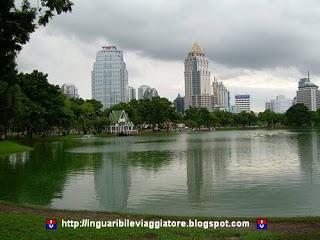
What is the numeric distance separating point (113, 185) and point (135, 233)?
41.1 ft

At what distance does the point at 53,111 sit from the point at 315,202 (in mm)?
67265

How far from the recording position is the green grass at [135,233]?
10406mm

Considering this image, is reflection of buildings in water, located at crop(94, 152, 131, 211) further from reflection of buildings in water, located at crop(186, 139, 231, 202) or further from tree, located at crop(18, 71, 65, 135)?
tree, located at crop(18, 71, 65, 135)

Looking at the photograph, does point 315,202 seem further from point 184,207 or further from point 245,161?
point 245,161

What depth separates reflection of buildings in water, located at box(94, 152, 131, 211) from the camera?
18.2m

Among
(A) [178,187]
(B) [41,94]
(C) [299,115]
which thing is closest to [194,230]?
(A) [178,187]

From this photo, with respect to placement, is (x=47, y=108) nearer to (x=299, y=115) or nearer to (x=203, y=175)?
(x=203, y=175)

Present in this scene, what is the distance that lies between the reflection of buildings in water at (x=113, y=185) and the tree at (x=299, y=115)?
140882 mm

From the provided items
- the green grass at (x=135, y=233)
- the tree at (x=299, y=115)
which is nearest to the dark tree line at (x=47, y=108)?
the tree at (x=299, y=115)

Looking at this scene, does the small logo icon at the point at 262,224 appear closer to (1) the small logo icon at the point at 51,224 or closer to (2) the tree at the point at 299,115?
(1) the small logo icon at the point at 51,224

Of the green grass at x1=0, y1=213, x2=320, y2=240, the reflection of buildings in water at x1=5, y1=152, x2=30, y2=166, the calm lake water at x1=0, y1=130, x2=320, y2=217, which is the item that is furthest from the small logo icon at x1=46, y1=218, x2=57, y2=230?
the reflection of buildings in water at x1=5, y1=152, x2=30, y2=166

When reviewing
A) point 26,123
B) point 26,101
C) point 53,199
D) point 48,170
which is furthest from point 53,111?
point 53,199

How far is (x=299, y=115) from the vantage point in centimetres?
16312

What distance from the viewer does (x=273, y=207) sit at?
16438 millimetres
